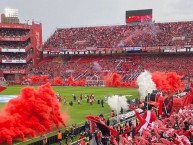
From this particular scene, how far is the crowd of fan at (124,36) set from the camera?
63688 mm

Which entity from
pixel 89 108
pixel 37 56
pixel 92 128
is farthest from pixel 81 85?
pixel 92 128

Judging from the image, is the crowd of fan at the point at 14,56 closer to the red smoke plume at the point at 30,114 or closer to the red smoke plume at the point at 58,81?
the red smoke plume at the point at 58,81

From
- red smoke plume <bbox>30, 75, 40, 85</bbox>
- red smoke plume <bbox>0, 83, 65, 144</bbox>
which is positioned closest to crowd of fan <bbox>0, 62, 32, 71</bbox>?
red smoke plume <bbox>30, 75, 40, 85</bbox>

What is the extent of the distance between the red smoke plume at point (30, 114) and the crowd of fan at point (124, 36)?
42.6 m

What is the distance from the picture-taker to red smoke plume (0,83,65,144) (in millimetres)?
19516

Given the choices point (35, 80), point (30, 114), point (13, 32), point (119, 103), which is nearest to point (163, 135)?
point (30, 114)

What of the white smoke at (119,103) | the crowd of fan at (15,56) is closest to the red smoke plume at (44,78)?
the crowd of fan at (15,56)

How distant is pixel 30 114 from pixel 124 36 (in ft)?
159

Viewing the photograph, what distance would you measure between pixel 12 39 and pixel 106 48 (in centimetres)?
1614

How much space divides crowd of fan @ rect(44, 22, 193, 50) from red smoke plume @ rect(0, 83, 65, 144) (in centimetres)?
4263

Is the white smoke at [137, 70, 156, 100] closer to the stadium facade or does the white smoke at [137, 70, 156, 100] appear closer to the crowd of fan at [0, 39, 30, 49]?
the stadium facade

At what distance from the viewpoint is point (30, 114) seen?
21.1 metres

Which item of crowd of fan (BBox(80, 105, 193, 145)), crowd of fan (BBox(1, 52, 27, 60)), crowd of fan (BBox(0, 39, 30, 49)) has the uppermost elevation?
crowd of fan (BBox(0, 39, 30, 49))

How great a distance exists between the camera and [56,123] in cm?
2266
